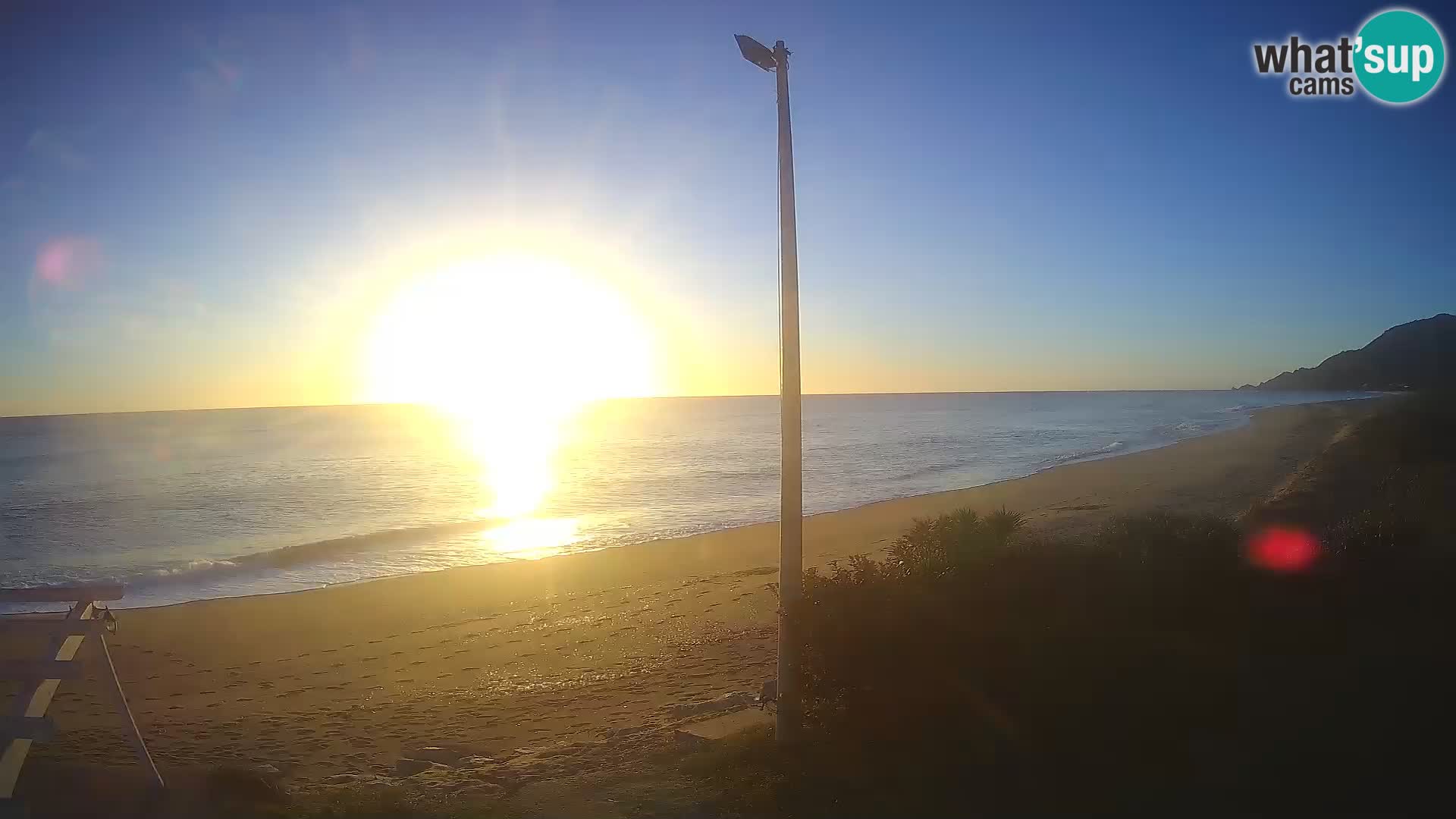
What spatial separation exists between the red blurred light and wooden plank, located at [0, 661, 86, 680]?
941 centimetres

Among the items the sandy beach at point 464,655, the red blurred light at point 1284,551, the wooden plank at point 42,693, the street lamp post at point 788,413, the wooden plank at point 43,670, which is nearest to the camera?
the wooden plank at point 42,693

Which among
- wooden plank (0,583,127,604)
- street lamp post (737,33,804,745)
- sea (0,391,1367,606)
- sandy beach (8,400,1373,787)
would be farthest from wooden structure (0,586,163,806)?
sea (0,391,1367,606)

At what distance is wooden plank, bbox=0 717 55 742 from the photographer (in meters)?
4.83

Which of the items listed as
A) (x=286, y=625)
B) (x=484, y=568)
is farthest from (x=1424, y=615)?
(x=484, y=568)

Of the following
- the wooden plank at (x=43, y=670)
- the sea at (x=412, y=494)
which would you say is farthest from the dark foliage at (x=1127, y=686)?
the sea at (x=412, y=494)

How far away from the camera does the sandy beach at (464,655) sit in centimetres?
933

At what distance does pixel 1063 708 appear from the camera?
6.15 metres

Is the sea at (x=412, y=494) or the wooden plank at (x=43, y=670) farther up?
the wooden plank at (x=43, y=670)

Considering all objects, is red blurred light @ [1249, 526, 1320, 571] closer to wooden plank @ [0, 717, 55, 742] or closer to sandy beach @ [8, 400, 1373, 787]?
sandy beach @ [8, 400, 1373, 787]

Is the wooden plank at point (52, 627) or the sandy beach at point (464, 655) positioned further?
the sandy beach at point (464, 655)

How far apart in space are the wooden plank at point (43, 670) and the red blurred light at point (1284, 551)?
9.41 meters

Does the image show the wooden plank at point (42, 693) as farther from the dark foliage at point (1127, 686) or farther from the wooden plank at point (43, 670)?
the dark foliage at point (1127, 686)

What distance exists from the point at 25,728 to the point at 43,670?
325 millimetres

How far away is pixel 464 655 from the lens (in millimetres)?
13406
